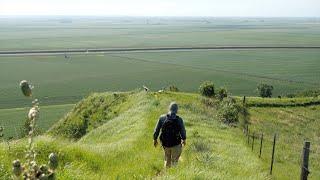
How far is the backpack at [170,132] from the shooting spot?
12.8m

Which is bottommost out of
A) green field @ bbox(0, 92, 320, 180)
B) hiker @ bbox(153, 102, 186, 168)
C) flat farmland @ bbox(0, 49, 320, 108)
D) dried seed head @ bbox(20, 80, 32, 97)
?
flat farmland @ bbox(0, 49, 320, 108)

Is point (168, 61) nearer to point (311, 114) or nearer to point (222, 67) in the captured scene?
point (222, 67)

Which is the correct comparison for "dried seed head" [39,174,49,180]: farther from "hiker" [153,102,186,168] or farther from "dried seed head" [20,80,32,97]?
"hiker" [153,102,186,168]

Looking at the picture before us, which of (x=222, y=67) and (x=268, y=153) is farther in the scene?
(x=222, y=67)

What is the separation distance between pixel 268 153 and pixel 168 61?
347ft

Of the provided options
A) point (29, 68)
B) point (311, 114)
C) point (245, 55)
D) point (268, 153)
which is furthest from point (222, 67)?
point (268, 153)

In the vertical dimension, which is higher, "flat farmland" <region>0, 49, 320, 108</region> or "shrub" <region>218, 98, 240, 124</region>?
"shrub" <region>218, 98, 240, 124</region>

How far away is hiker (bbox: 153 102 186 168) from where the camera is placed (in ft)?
42.0

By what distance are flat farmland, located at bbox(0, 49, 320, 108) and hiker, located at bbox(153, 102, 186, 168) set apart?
207ft

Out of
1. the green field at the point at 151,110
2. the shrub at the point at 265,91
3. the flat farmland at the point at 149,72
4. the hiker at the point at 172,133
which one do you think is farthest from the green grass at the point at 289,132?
the flat farmland at the point at 149,72

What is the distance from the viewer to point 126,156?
15.3m

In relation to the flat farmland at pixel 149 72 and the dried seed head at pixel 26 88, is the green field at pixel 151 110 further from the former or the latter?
the dried seed head at pixel 26 88

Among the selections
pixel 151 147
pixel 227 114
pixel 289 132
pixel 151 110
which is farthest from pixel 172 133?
pixel 289 132

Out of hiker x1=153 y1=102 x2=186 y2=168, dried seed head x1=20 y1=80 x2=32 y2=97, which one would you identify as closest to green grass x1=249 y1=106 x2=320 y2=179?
hiker x1=153 y1=102 x2=186 y2=168
